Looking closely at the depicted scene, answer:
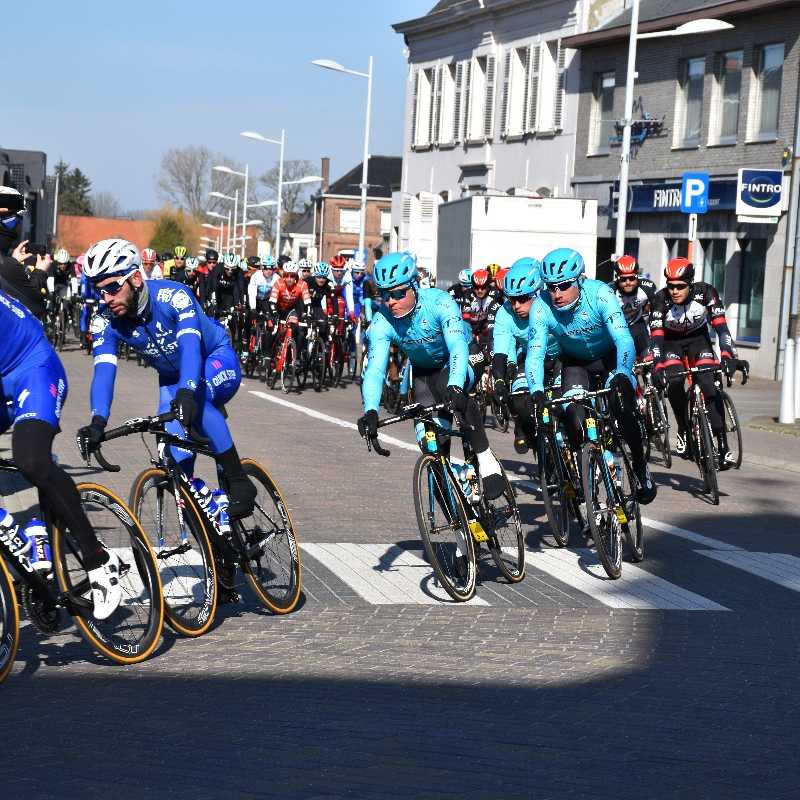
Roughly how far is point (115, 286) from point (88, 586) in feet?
4.66

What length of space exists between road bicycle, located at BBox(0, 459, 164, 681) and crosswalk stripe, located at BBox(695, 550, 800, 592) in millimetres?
Answer: 4244

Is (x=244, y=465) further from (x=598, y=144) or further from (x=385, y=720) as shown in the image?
(x=598, y=144)

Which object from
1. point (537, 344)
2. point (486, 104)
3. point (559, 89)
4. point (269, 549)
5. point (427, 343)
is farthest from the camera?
point (486, 104)

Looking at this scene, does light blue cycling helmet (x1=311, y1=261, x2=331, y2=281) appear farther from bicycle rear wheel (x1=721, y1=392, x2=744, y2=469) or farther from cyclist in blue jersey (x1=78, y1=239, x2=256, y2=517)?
cyclist in blue jersey (x1=78, y1=239, x2=256, y2=517)

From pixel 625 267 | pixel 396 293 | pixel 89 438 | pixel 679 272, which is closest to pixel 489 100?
pixel 625 267

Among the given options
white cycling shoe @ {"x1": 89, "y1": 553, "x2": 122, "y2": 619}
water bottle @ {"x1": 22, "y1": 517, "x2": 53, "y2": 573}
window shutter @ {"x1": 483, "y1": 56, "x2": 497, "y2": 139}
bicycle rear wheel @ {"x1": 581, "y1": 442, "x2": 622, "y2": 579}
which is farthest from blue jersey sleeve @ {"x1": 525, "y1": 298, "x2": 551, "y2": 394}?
window shutter @ {"x1": 483, "y1": 56, "x2": 497, "y2": 139}

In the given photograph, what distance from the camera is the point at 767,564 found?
34.3ft

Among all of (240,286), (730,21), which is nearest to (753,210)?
(730,21)

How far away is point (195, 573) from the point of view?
757cm

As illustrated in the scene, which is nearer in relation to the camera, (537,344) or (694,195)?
(537,344)

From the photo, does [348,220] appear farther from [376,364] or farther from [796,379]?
[376,364]

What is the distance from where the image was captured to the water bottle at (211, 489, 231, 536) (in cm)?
769

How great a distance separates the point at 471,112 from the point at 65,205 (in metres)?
121

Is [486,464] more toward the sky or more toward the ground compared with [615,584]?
more toward the sky
